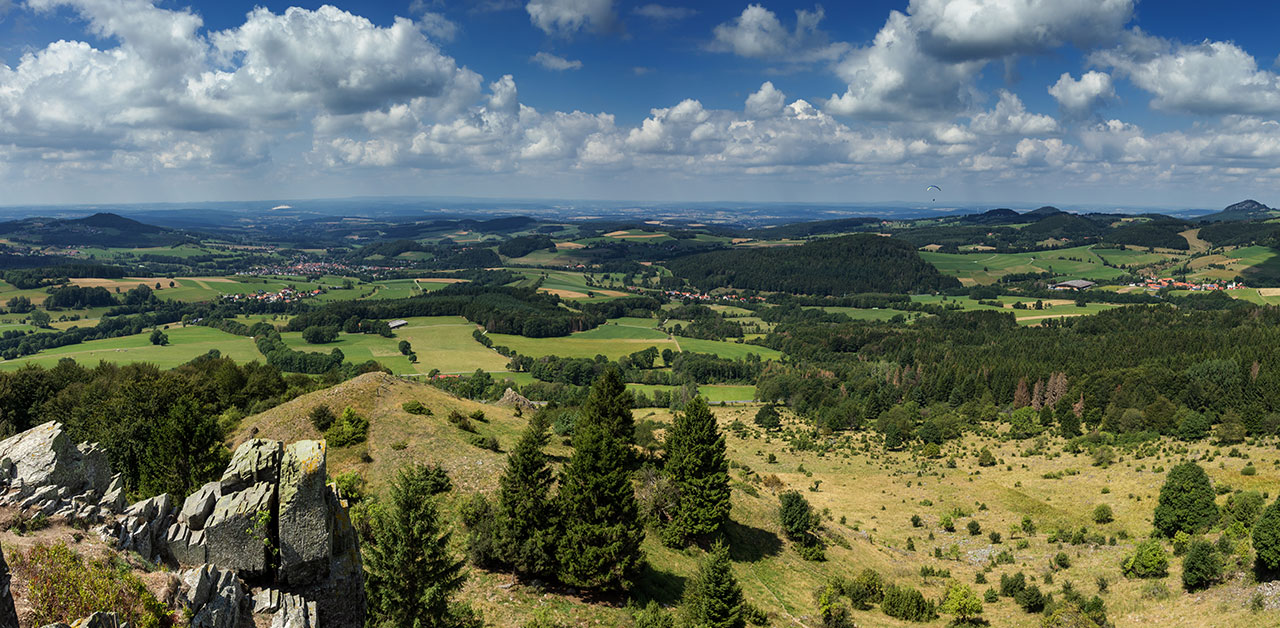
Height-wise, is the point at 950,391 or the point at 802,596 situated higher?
the point at 802,596

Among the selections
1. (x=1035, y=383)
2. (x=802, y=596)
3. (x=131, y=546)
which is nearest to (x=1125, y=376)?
(x=1035, y=383)

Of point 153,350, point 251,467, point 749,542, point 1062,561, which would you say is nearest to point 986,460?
point 1062,561

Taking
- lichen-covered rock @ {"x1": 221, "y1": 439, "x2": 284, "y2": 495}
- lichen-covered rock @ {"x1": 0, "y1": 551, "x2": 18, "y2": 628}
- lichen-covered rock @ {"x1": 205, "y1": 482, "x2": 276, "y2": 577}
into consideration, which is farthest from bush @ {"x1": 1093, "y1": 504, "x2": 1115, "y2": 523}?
lichen-covered rock @ {"x1": 0, "y1": 551, "x2": 18, "y2": 628}

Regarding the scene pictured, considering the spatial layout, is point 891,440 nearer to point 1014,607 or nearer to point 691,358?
point 1014,607

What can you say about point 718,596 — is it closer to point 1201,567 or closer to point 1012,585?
point 1012,585

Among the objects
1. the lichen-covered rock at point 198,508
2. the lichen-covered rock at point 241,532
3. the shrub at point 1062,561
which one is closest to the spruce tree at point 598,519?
the lichen-covered rock at point 241,532

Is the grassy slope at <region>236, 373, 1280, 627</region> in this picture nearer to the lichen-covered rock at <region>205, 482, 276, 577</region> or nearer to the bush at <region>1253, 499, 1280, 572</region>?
the bush at <region>1253, 499, 1280, 572</region>
